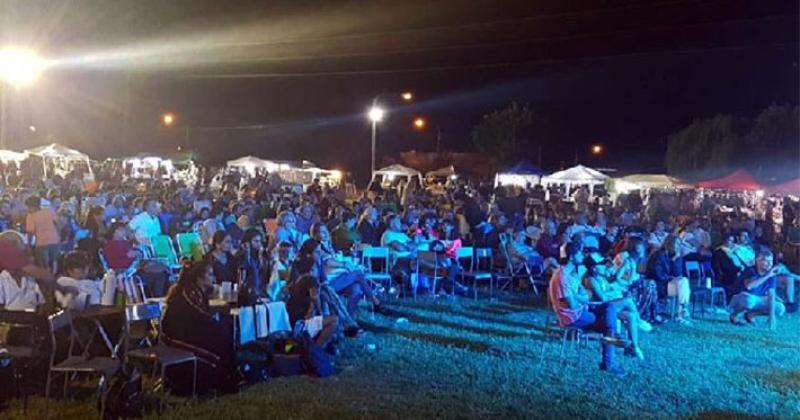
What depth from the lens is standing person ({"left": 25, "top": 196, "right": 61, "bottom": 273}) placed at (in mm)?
10320

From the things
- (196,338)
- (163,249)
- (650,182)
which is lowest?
(196,338)

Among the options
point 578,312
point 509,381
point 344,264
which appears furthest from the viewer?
point 344,264

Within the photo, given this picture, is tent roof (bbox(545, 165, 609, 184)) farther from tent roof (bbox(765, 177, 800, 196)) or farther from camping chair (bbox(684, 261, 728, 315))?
camping chair (bbox(684, 261, 728, 315))

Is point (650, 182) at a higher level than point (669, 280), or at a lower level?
higher

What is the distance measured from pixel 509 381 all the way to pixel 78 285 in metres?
4.15

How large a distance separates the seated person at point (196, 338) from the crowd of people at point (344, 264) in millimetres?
12

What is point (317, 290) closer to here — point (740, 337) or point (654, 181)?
point (740, 337)

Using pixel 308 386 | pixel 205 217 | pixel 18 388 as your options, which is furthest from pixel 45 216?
pixel 308 386

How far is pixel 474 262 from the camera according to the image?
12977mm

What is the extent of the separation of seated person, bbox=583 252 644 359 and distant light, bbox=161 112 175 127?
129 feet

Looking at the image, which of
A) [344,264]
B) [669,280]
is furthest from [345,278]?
[669,280]

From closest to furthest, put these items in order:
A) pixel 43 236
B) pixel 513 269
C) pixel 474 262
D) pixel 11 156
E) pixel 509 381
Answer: pixel 509 381, pixel 43 236, pixel 513 269, pixel 474 262, pixel 11 156

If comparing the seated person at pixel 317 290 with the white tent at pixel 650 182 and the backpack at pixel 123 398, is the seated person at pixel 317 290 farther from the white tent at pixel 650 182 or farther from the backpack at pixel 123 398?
the white tent at pixel 650 182

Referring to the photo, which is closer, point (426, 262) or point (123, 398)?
point (123, 398)
